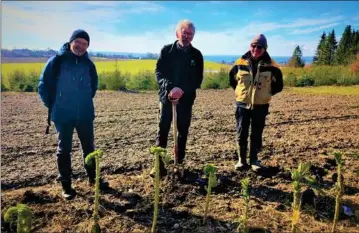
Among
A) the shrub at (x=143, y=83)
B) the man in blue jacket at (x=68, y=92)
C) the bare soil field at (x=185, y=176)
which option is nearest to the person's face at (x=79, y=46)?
the man in blue jacket at (x=68, y=92)

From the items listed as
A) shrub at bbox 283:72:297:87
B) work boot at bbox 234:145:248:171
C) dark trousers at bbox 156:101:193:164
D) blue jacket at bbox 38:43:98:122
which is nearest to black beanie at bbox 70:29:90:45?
blue jacket at bbox 38:43:98:122

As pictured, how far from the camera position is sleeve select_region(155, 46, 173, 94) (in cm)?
457

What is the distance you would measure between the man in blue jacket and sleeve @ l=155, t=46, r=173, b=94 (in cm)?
87

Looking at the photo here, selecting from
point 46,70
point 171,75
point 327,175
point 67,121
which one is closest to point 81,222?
point 67,121

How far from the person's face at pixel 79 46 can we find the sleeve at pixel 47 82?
261 millimetres

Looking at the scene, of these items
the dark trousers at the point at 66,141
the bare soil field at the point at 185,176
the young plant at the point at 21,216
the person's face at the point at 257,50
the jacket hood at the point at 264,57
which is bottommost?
the bare soil field at the point at 185,176

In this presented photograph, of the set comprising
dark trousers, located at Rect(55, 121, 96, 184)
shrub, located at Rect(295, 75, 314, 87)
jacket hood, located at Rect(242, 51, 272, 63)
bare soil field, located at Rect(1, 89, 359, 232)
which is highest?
jacket hood, located at Rect(242, 51, 272, 63)

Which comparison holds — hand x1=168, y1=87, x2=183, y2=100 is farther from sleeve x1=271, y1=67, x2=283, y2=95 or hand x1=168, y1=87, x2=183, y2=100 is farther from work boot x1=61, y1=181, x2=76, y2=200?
work boot x1=61, y1=181, x2=76, y2=200

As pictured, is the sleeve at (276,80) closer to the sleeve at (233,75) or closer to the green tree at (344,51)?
the sleeve at (233,75)

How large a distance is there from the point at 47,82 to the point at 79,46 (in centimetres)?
54

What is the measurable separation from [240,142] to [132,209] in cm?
196

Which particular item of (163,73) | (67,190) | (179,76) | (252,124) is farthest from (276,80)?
(67,190)

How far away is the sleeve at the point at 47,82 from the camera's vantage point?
12.8 feet

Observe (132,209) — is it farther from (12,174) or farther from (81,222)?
(12,174)
